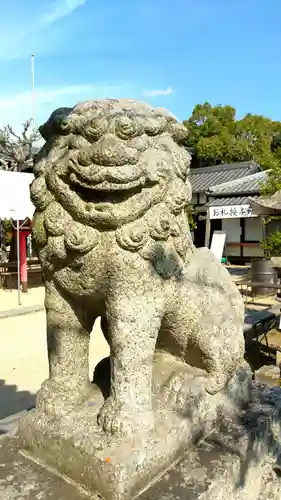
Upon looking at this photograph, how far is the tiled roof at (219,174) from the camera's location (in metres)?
18.3

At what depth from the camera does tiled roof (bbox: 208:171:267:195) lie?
1534 cm

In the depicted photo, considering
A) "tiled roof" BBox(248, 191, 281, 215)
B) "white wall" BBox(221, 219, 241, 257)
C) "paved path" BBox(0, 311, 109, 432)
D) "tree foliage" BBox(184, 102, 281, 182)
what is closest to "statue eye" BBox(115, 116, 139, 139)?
"paved path" BBox(0, 311, 109, 432)

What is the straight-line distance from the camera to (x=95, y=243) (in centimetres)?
146

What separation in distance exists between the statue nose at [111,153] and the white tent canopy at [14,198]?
6375 millimetres

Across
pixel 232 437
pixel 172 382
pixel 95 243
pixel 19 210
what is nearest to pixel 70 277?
pixel 95 243

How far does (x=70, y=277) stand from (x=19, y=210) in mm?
6383

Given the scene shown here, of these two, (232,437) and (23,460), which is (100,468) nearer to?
(23,460)

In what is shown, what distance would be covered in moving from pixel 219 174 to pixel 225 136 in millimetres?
4239

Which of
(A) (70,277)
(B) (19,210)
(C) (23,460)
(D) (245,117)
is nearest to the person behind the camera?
(A) (70,277)

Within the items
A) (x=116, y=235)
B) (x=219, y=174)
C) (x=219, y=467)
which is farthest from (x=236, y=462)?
(x=219, y=174)

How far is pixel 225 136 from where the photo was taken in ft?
74.0

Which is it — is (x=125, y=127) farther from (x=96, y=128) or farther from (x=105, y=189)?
(x=105, y=189)

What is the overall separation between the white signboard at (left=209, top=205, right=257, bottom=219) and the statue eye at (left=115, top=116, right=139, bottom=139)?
1293cm

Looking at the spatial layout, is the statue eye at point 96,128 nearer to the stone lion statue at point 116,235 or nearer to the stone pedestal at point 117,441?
the stone lion statue at point 116,235
